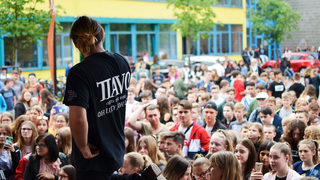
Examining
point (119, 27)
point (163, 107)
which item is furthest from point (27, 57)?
point (163, 107)

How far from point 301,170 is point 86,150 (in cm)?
389

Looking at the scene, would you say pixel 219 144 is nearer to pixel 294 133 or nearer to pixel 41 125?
pixel 294 133

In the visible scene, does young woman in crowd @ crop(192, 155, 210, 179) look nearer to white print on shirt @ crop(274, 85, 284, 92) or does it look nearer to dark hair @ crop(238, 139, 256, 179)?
dark hair @ crop(238, 139, 256, 179)

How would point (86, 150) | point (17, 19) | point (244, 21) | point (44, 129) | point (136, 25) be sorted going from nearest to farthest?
point (86, 150), point (44, 129), point (17, 19), point (136, 25), point (244, 21)

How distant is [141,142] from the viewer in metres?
5.59

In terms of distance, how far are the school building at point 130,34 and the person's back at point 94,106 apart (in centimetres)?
1842

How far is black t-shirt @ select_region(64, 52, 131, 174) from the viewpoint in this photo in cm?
248

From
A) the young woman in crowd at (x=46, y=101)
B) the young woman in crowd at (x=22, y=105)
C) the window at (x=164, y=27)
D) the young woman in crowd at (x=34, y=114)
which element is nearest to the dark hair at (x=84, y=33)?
the young woman in crowd at (x=34, y=114)

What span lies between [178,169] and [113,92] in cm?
207

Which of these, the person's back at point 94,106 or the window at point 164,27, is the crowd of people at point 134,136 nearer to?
the person's back at point 94,106

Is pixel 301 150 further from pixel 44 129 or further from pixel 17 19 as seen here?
pixel 17 19

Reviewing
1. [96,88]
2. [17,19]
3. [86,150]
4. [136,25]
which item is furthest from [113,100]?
[136,25]

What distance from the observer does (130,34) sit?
2781 cm

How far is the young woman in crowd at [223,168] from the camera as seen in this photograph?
418cm
